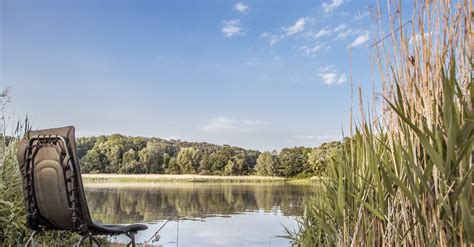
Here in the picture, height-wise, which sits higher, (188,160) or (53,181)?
(188,160)

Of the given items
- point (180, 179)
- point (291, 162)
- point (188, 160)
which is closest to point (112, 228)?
point (291, 162)

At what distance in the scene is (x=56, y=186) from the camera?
76.6 inches

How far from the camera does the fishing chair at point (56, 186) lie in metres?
1.91

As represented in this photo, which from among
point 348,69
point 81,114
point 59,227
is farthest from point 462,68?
point 81,114

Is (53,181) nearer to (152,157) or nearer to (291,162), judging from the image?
(291,162)

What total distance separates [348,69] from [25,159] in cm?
163

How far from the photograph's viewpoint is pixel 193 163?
3494cm

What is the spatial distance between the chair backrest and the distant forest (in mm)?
27712

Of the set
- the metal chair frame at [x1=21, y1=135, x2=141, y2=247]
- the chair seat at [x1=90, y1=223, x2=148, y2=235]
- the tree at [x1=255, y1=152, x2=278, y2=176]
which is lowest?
the chair seat at [x1=90, y1=223, x2=148, y2=235]

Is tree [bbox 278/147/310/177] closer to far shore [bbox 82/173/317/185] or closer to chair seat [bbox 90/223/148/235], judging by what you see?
far shore [bbox 82/173/317/185]

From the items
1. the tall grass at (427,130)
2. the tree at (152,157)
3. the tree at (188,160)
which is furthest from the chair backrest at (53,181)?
the tree at (188,160)

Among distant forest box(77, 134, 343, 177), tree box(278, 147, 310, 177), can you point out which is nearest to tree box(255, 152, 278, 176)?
distant forest box(77, 134, 343, 177)

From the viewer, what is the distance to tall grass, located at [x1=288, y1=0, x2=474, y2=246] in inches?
41.0

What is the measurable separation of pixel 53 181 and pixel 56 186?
3cm
